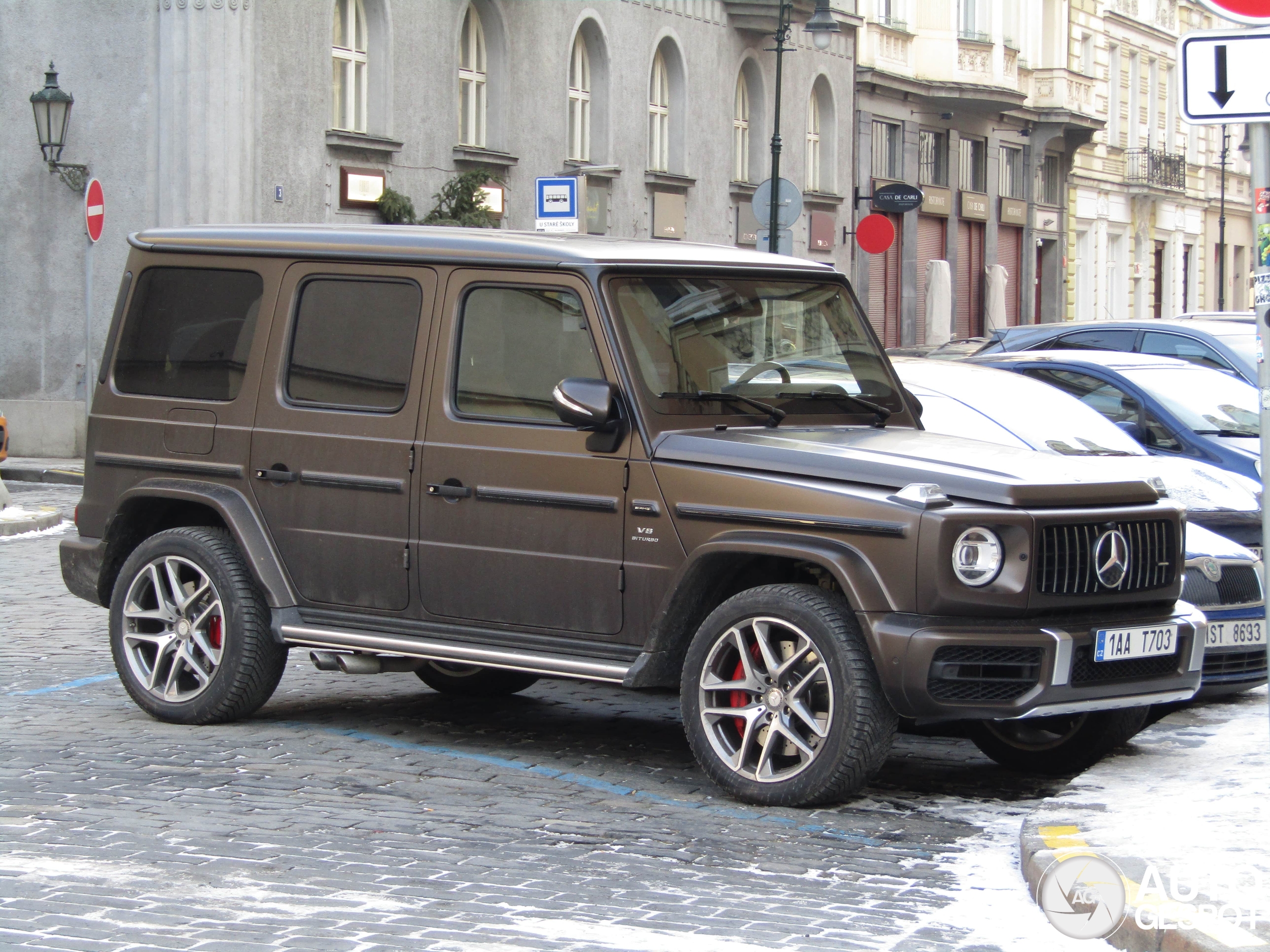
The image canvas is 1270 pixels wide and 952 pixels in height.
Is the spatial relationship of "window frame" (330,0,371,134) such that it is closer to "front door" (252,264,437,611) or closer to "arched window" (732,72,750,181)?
"arched window" (732,72,750,181)

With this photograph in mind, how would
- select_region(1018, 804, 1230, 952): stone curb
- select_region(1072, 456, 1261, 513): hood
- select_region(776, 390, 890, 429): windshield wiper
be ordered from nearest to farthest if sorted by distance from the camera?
select_region(1018, 804, 1230, 952): stone curb < select_region(776, 390, 890, 429): windshield wiper < select_region(1072, 456, 1261, 513): hood

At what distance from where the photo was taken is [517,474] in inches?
278

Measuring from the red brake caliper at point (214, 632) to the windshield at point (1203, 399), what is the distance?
6.38 m

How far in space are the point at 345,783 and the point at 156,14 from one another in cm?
1745

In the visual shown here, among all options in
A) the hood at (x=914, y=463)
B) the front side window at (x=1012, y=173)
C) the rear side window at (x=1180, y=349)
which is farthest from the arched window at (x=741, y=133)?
the hood at (x=914, y=463)

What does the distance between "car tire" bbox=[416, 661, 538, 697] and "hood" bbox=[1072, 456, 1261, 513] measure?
3.00m

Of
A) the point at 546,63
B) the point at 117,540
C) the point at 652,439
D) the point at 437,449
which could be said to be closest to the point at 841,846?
the point at 652,439

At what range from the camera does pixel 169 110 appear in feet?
73.4

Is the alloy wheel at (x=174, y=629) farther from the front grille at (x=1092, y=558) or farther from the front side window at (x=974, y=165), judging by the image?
the front side window at (x=974, y=165)

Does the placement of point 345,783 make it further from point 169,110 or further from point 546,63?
point 546,63

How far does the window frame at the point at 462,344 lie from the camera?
275 inches

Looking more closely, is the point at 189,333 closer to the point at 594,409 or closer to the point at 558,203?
the point at 594,409

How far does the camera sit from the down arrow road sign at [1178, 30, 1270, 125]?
19.7 feet

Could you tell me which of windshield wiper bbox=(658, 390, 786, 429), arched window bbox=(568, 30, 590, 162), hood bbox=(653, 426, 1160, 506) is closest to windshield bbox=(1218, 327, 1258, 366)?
hood bbox=(653, 426, 1160, 506)
